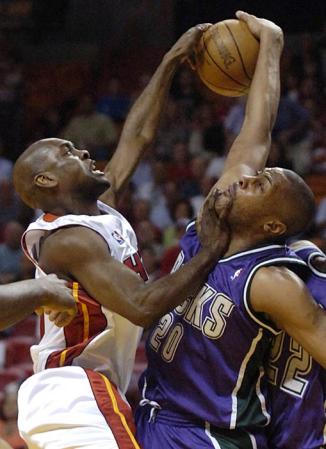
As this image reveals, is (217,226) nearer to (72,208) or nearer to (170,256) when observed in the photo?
(72,208)

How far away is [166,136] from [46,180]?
714 centimetres

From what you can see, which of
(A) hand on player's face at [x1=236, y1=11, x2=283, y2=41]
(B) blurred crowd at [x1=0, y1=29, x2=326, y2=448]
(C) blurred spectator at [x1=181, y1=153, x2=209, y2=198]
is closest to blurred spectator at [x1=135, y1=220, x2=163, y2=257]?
(B) blurred crowd at [x1=0, y1=29, x2=326, y2=448]

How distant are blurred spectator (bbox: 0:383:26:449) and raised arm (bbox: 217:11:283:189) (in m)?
3.32

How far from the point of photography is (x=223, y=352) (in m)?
3.40

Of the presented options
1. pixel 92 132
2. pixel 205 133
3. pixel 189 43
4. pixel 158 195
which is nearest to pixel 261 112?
pixel 189 43

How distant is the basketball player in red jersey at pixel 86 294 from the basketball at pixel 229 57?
0.65 m

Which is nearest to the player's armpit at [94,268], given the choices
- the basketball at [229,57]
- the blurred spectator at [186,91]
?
the basketball at [229,57]

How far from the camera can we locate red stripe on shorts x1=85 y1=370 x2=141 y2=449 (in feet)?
11.1

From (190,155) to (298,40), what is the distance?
271 centimetres

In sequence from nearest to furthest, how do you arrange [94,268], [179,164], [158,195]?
[94,268], [158,195], [179,164]

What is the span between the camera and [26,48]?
539 inches

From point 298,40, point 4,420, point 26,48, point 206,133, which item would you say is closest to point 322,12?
point 298,40

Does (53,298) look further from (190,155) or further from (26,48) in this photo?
(26,48)

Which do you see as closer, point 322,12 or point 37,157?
point 37,157
